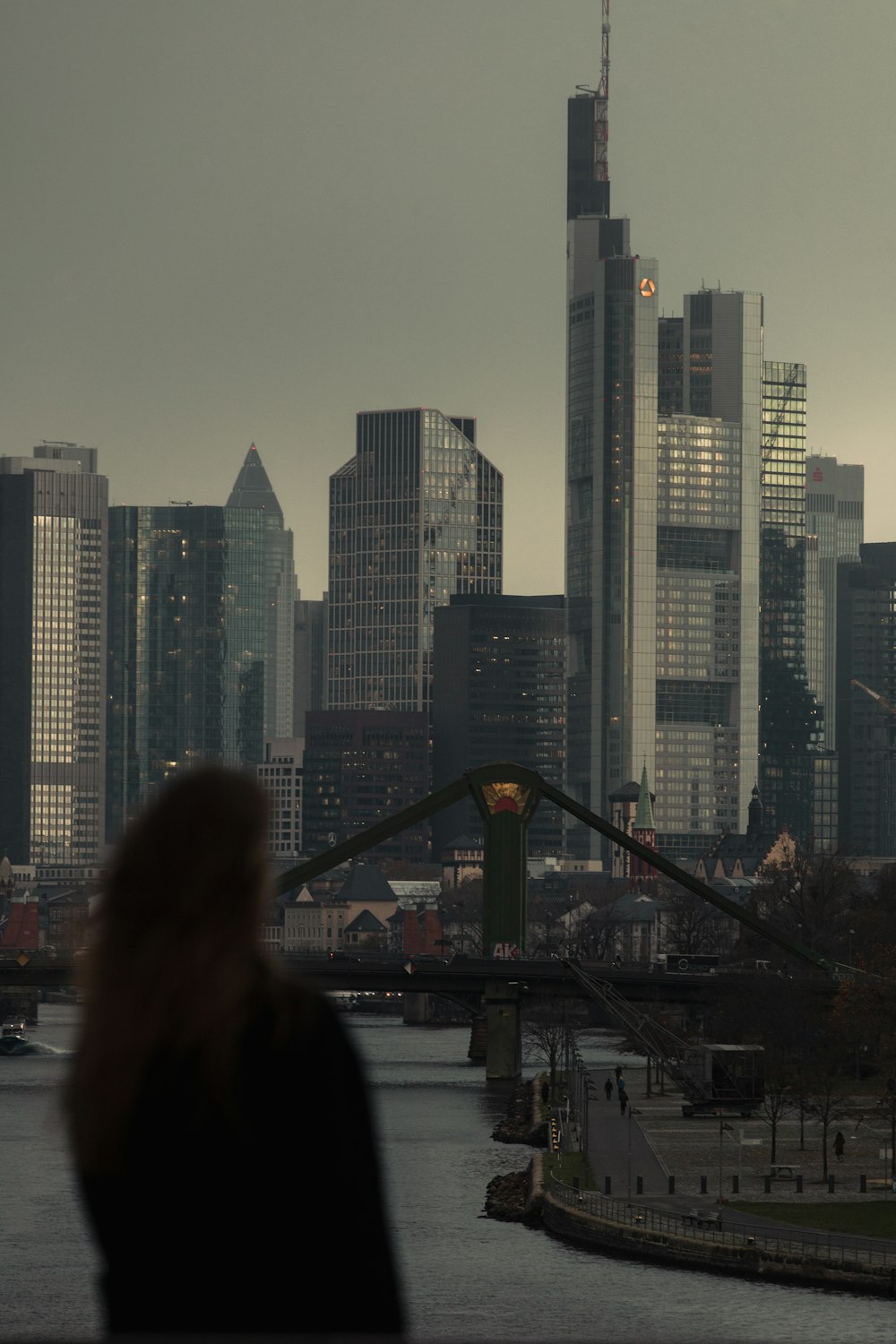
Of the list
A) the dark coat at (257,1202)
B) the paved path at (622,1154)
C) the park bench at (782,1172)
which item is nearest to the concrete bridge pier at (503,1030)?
the paved path at (622,1154)

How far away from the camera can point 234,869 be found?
4.43 meters

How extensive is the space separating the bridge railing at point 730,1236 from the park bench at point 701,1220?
0.27 feet

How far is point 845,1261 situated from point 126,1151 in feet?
150

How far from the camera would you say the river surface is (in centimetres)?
4400

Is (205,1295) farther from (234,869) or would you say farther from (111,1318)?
(234,869)

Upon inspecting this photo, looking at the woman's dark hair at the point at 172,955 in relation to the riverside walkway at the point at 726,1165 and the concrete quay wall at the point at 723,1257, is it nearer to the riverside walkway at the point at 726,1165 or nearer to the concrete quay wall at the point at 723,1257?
the concrete quay wall at the point at 723,1257

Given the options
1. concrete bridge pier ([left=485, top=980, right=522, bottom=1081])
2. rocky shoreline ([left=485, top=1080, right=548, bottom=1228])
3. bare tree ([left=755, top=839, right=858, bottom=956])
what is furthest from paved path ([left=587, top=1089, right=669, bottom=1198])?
bare tree ([left=755, top=839, right=858, bottom=956])

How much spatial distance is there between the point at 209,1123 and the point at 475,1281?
48.5 m

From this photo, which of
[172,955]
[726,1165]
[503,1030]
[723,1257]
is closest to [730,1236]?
[723,1257]

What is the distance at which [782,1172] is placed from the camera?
64.6 metres

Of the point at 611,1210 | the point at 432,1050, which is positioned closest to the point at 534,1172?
the point at 611,1210

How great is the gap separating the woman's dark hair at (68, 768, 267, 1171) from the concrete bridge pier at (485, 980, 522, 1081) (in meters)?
113

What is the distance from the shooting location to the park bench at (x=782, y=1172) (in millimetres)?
63875

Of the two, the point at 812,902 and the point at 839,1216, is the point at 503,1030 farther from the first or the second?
the point at 839,1216
